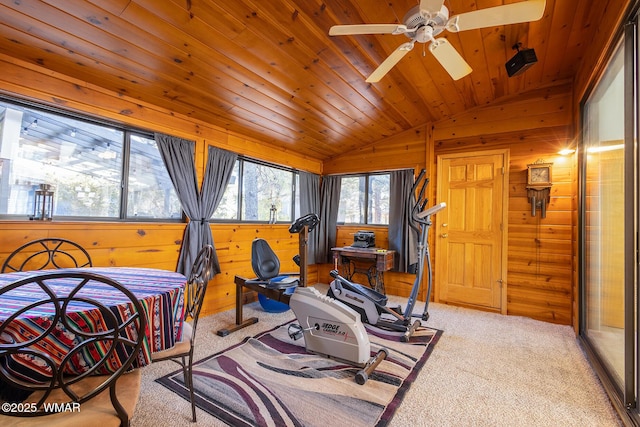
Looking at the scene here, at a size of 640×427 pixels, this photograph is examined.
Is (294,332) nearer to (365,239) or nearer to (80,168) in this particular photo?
(365,239)

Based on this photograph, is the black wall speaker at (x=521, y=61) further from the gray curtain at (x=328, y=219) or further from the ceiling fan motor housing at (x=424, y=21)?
the gray curtain at (x=328, y=219)

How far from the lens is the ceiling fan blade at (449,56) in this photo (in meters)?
1.75

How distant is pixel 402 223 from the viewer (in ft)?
13.8

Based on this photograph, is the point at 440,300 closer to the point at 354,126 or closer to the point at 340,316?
the point at 340,316

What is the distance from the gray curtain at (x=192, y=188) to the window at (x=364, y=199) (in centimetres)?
224

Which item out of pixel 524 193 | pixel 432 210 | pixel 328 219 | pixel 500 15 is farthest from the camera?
pixel 328 219

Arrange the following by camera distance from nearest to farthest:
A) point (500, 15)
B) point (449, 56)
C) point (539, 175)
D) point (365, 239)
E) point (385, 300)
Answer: point (500, 15) < point (449, 56) < point (385, 300) < point (539, 175) < point (365, 239)

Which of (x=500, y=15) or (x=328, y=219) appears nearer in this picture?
(x=500, y=15)

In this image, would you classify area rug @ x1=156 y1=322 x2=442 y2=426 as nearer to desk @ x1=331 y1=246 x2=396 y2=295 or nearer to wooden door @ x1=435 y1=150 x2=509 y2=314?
desk @ x1=331 y1=246 x2=396 y2=295

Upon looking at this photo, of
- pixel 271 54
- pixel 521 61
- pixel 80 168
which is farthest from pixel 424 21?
pixel 80 168

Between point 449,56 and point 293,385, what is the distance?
247cm

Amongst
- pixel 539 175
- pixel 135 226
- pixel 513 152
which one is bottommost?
pixel 135 226

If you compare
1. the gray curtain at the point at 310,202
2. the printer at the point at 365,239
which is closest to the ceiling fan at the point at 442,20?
the printer at the point at 365,239

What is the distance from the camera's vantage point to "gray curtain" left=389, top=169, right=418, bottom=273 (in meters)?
4.11
